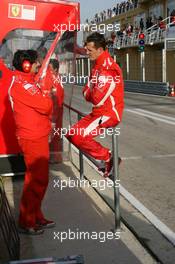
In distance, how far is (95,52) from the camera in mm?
5359

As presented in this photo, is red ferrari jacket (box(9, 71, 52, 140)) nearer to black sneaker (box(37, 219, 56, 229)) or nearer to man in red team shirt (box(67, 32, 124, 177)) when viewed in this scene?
man in red team shirt (box(67, 32, 124, 177))

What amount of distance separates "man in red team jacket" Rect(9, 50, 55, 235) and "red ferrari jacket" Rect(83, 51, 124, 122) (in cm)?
56

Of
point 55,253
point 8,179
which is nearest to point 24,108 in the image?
point 55,253

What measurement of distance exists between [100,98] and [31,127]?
83 cm

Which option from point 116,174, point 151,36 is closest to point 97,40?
point 116,174

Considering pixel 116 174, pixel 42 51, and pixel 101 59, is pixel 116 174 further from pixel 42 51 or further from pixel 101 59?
pixel 42 51

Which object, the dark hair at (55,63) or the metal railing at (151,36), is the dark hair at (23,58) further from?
the metal railing at (151,36)

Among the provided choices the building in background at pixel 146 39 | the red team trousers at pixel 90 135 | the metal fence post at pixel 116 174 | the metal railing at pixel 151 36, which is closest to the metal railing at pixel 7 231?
the metal fence post at pixel 116 174

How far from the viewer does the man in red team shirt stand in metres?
5.13

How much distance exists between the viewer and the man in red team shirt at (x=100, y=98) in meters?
5.13

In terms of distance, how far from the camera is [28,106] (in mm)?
4883

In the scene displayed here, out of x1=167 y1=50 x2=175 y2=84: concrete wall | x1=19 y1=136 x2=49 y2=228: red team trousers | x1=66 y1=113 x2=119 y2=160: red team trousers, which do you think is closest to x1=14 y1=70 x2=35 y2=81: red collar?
x1=19 y1=136 x2=49 y2=228: red team trousers

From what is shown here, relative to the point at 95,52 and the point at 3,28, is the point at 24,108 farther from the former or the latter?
the point at 3,28

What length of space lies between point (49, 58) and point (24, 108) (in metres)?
2.02
